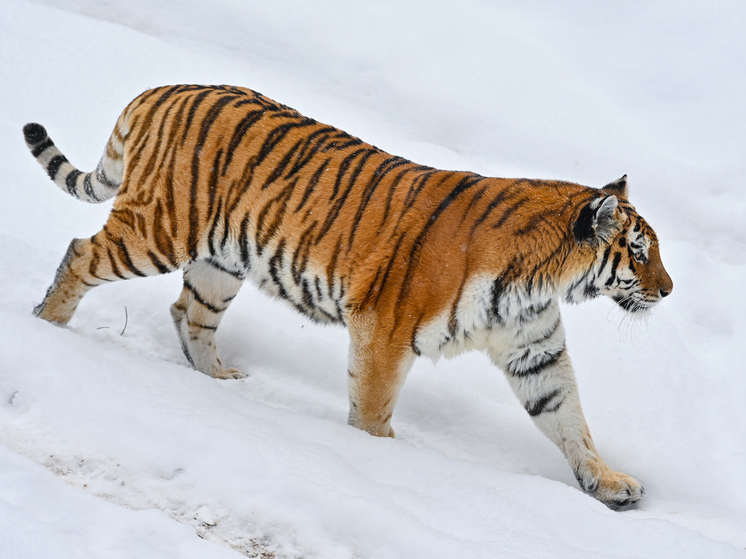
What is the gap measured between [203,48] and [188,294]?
132 inches

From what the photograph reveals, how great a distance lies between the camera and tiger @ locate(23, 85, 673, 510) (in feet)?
9.65

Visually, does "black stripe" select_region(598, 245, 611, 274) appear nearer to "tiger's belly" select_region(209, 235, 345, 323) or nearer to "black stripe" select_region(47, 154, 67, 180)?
"tiger's belly" select_region(209, 235, 345, 323)

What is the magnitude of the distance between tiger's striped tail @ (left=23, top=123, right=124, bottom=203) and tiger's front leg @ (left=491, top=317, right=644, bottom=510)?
1.92m

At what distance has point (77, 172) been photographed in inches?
146

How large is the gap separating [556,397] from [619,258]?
2.03ft

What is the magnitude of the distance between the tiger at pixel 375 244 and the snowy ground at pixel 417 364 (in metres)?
0.30

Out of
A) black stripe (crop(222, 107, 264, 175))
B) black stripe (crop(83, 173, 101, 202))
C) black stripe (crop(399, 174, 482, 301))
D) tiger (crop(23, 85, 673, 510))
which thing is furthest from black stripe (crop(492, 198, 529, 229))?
black stripe (crop(83, 173, 101, 202))

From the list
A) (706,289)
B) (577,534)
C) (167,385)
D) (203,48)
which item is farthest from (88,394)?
(203,48)

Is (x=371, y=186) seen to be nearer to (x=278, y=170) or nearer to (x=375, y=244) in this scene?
(x=375, y=244)

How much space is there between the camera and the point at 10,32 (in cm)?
625

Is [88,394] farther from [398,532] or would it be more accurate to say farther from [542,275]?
[542,275]

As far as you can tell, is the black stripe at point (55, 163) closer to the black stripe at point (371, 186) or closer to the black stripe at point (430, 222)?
the black stripe at point (371, 186)

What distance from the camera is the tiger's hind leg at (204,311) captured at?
3648 millimetres

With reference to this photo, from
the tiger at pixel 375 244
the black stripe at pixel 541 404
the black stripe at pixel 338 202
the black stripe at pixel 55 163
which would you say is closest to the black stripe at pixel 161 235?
the tiger at pixel 375 244
